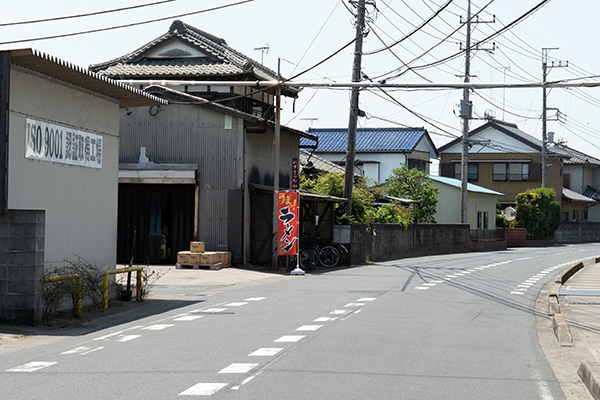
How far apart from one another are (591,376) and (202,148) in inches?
751

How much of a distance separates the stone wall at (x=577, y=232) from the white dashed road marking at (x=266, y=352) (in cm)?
5962

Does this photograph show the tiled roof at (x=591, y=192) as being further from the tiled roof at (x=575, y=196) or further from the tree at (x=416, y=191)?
the tree at (x=416, y=191)

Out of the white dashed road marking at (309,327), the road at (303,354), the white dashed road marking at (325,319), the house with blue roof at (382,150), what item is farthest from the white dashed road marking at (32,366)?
the house with blue roof at (382,150)

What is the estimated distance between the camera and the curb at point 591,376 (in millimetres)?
7125

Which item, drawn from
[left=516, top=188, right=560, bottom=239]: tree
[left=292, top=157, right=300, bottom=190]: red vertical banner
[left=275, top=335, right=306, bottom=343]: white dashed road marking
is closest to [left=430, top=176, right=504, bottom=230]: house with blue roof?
[left=516, top=188, right=560, bottom=239]: tree

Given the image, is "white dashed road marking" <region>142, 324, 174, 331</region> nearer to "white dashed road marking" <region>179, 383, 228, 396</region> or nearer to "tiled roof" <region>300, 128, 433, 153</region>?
"white dashed road marking" <region>179, 383, 228, 396</region>

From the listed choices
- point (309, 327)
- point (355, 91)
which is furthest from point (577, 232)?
point (309, 327)

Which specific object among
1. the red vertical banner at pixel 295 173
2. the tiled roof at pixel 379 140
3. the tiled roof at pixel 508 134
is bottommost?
the red vertical banner at pixel 295 173

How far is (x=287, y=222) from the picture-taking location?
78.4 ft

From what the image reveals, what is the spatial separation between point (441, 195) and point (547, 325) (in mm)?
37405

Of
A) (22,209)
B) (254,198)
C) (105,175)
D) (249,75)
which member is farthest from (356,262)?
(22,209)

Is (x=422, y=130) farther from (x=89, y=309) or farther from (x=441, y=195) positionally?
(x=89, y=309)

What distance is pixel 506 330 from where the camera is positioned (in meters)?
11.8

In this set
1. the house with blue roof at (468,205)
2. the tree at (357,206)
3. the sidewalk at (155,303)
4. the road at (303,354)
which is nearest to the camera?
the road at (303,354)
